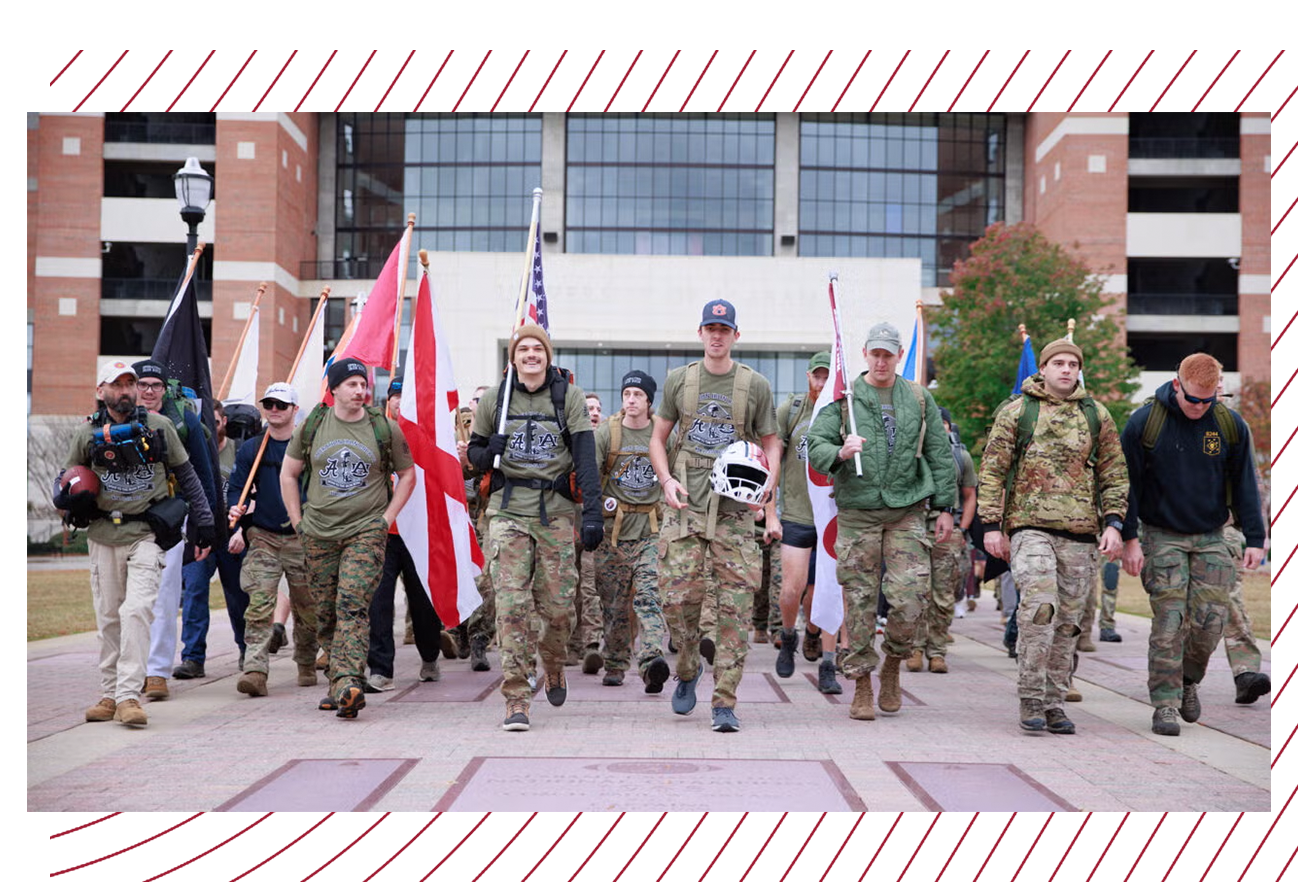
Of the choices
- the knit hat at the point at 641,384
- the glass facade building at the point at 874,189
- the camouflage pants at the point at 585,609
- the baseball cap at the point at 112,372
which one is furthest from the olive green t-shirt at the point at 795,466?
the glass facade building at the point at 874,189

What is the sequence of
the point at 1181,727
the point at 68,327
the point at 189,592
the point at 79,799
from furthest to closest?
the point at 68,327 → the point at 189,592 → the point at 1181,727 → the point at 79,799

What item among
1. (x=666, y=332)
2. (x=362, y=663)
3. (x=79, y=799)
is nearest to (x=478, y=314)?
(x=666, y=332)

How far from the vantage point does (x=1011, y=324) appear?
131 feet

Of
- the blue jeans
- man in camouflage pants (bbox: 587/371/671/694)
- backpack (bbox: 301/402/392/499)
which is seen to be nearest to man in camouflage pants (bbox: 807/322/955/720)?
man in camouflage pants (bbox: 587/371/671/694)

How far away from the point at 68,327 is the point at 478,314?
1633cm

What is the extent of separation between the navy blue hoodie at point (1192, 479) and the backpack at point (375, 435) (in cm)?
463

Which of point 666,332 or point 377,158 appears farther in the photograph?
point 377,158

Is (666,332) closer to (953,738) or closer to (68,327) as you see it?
(68,327)

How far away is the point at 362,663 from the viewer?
8.12 metres

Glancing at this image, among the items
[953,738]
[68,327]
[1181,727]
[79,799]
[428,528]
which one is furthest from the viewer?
[68,327]

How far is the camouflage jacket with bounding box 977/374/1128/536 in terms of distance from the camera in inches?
305

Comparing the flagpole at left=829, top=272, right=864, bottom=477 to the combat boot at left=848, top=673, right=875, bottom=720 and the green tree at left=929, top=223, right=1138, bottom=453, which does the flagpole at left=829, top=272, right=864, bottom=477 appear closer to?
the combat boot at left=848, top=673, right=875, bottom=720

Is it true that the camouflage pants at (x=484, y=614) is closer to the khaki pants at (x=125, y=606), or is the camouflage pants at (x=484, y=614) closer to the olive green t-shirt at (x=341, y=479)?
the olive green t-shirt at (x=341, y=479)

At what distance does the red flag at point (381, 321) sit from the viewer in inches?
371
